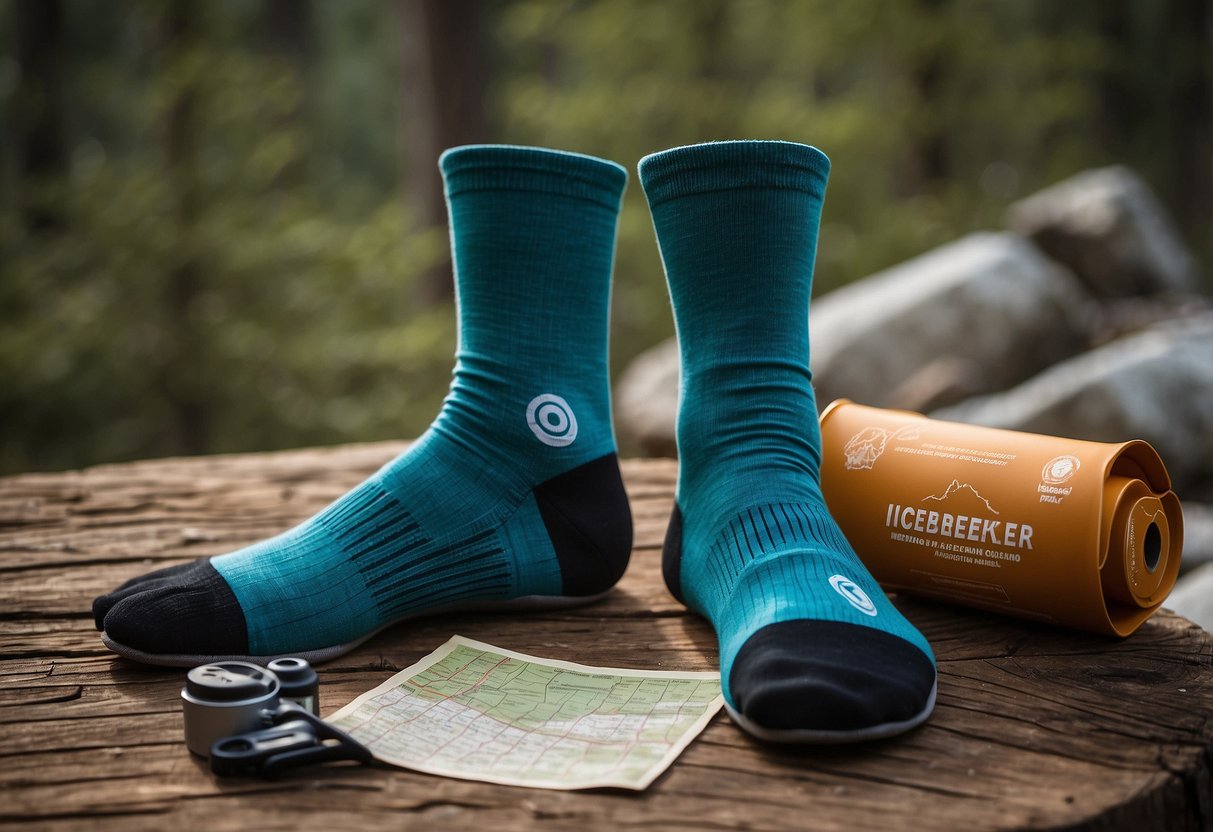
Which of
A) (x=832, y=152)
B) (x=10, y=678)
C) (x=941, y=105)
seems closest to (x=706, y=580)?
(x=10, y=678)

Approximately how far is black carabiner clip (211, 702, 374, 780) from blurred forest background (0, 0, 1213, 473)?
3.11m

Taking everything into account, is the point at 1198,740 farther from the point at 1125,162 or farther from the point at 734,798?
the point at 1125,162

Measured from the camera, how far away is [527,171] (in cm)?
117

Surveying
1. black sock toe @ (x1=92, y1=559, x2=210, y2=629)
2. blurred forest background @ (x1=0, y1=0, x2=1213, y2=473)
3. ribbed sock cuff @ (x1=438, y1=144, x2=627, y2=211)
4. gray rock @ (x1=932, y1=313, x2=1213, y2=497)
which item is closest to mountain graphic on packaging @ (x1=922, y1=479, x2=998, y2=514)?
ribbed sock cuff @ (x1=438, y1=144, x2=627, y2=211)

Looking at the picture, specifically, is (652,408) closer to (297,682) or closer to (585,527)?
(585,527)

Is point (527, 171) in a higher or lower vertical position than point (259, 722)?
higher

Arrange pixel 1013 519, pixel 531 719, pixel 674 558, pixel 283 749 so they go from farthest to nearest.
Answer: pixel 674 558
pixel 1013 519
pixel 531 719
pixel 283 749

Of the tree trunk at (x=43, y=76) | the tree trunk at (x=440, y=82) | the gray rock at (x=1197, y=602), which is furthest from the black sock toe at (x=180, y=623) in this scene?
the tree trunk at (x=43, y=76)

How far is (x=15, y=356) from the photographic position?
347cm

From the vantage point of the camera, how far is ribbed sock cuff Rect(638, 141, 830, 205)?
1.07 meters

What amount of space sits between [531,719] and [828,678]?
0.28 metres

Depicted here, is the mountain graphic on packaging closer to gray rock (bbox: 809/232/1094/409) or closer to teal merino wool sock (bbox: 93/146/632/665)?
teal merino wool sock (bbox: 93/146/632/665)

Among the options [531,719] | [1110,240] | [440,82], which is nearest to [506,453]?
[531,719]

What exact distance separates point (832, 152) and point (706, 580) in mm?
4778
